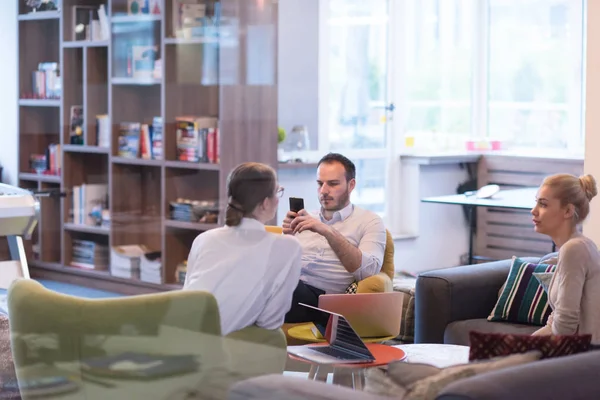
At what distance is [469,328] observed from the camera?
163 inches

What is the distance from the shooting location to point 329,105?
7.27 meters

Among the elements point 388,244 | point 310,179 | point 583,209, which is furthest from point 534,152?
point 583,209

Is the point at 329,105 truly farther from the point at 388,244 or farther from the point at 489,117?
the point at 388,244

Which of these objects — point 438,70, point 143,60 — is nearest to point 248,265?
point 143,60

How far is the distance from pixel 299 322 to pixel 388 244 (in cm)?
106

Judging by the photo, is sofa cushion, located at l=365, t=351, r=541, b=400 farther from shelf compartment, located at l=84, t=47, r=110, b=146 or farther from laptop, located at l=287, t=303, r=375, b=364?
shelf compartment, located at l=84, t=47, r=110, b=146

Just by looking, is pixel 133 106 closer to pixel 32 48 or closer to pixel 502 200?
pixel 32 48

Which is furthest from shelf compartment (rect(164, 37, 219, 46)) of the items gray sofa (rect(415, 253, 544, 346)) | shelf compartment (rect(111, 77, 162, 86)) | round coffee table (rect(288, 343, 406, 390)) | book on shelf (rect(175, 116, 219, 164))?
round coffee table (rect(288, 343, 406, 390))

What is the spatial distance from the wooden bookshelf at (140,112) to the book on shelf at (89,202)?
0.03m

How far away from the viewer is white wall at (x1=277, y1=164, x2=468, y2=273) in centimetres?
760

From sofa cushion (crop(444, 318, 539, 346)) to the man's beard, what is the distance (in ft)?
2.36

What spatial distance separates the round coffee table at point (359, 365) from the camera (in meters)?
2.78

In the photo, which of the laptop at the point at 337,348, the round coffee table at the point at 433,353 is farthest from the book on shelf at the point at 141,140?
the round coffee table at the point at 433,353

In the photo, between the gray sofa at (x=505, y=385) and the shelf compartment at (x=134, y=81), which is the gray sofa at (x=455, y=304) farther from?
the shelf compartment at (x=134, y=81)
